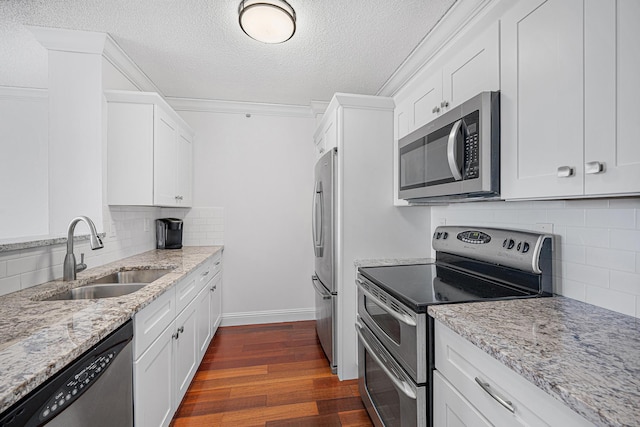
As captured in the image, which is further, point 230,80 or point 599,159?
point 230,80

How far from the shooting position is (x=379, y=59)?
2424 millimetres

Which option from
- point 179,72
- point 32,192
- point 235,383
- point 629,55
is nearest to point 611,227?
point 629,55

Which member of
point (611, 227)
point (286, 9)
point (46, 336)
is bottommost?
point (46, 336)

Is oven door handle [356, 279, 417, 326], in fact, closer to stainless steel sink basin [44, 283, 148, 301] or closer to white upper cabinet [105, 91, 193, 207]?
stainless steel sink basin [44, 283, 148, 301]

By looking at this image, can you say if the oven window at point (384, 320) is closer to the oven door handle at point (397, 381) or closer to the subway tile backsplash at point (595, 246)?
the oven door handle at point (397, 381)

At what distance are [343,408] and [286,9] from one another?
257 cm

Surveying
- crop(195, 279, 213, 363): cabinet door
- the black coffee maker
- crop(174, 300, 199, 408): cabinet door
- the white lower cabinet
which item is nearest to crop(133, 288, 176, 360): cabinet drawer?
the white lower cabinet

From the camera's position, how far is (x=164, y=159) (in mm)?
2488

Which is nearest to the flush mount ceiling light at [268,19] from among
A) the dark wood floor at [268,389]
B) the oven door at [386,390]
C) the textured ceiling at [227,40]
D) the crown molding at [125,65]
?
the textured ceiling at [227,40]

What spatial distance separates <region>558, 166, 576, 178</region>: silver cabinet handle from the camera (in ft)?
3.04

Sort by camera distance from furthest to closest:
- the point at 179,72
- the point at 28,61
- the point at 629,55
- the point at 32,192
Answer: the point at 179,72
the point at 28,61
the point at 32,192
the point at 629,55

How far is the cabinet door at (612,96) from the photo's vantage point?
0.77 m

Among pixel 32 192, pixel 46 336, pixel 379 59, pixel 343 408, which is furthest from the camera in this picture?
pixel 379 59

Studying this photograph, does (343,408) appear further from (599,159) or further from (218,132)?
(218,132)
